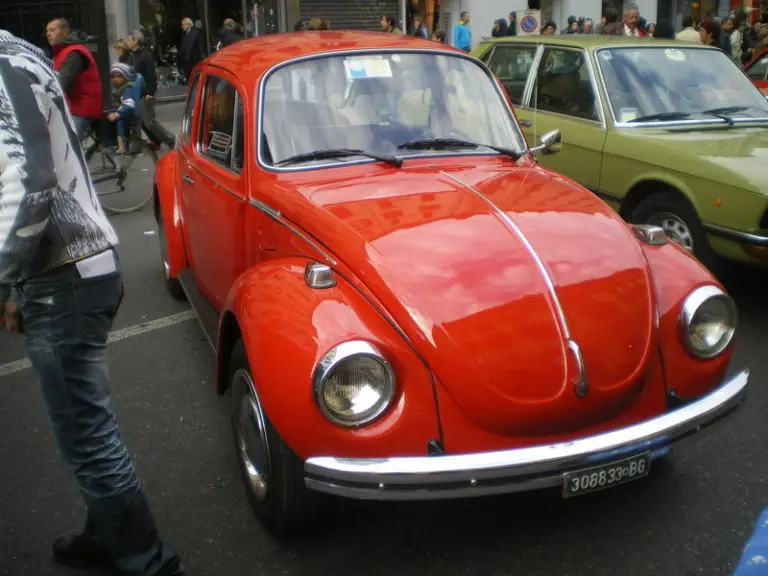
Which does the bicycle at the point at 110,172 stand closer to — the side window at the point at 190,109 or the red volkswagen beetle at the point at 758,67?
the side window at the point at 190,109

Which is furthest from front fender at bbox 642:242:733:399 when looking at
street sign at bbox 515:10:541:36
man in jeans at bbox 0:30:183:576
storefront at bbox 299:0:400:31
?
storefront at bbox 299:0:400:31

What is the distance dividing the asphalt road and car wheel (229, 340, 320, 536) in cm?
14

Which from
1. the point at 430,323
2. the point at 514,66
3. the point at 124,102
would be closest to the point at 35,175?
the point at 430,323

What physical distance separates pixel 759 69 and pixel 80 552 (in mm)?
9623

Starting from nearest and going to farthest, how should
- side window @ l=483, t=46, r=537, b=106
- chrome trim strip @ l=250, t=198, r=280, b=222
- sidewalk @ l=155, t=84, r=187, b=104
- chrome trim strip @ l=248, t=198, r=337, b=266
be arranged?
chrome trim strip @ l=248, t=198, r=337, b=266 → chrome trim strip @ l=250, t=198, r=280, b=222 → side window @ l=483, t=46, r=537, b=106 → sidewalk @ l=155, t=84, r=187, b=104

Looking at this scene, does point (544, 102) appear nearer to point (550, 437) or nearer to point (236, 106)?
point (236, 106)

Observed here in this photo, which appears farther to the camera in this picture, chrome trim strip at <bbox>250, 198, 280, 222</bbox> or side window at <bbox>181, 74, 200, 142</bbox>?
side window at <bbox>181, 74, 200, 142</bbox>

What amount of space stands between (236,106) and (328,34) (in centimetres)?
79

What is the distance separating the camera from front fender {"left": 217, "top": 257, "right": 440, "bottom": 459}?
2.70 m

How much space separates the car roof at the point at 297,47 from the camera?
165 inches

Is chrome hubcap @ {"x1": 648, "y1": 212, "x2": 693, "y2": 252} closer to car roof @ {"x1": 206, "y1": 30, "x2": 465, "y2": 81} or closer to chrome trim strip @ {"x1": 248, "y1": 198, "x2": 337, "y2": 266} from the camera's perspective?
car roof @ {"x1": 206, "y1": 30, "x2": 465, "y2": 81}

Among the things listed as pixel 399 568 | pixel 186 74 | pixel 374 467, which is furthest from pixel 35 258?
pixel 186 74

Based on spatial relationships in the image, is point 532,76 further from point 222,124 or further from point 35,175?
point 35,175

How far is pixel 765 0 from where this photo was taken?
70.0ft
